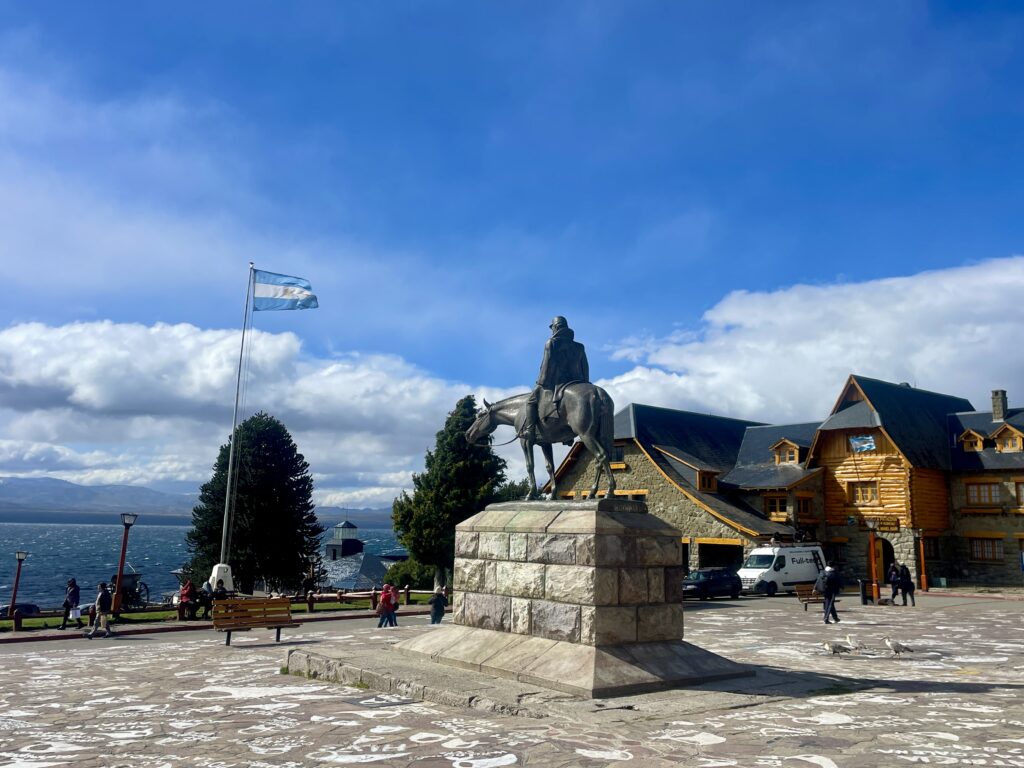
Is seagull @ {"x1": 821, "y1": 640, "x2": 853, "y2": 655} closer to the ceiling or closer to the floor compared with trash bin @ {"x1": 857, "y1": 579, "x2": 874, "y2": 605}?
closer to the floor

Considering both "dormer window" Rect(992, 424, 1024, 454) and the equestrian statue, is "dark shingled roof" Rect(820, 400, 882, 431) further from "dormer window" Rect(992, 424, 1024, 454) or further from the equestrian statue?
the equestrian statue

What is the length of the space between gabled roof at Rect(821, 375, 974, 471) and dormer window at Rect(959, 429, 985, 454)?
1.03m

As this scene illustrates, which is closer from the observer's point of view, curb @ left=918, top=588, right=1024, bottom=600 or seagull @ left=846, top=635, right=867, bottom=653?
seagull @ left=846, top=635, right=867, bottom=653

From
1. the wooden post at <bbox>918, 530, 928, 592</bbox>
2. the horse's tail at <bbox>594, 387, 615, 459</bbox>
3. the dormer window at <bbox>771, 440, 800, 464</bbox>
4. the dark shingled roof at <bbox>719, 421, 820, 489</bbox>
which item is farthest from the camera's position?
the dormer window at <bbox>771, 440, 800, 464</bbox>

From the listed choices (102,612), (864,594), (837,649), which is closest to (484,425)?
(837,649)

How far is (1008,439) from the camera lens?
40.2 metres

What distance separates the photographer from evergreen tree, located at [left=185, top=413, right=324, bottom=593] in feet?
131

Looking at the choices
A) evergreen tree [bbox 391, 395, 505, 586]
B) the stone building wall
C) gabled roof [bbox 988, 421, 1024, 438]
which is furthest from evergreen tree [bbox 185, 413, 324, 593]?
gabled roof [bbox 988, 421, 1024, 438]

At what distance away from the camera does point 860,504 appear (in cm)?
4169

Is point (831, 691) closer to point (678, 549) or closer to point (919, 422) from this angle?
point (678, 549)

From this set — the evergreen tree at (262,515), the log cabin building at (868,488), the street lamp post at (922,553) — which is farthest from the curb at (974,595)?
the evergreen tree at (262,515)

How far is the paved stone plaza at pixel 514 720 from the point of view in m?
6.84

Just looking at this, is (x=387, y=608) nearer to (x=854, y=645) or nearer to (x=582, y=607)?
(x=854, y=645)

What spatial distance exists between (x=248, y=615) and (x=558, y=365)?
8.57m
